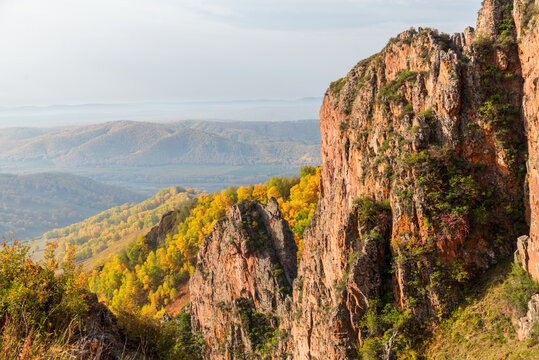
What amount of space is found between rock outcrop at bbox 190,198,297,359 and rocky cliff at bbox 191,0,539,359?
17545mm

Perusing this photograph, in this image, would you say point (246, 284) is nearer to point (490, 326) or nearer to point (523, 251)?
point (490, 326)

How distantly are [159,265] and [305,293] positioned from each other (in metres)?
82.0

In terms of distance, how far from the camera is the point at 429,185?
26.5 metres

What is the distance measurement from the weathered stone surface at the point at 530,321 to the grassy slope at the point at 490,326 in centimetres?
41

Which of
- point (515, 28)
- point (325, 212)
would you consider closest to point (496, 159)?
point (515, 28)

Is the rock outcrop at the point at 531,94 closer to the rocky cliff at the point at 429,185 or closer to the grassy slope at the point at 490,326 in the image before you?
the rocky cliff at the point at 429,185

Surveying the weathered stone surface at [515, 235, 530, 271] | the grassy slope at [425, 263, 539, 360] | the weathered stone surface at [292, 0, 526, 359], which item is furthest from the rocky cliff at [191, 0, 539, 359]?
the grassy slope at [425, 263, 539, 360]

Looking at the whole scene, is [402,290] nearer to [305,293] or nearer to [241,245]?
[305,293]

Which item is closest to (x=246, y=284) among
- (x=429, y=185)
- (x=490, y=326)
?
(x=429, y=185)

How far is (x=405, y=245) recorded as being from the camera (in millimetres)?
27000

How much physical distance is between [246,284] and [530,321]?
139 ft

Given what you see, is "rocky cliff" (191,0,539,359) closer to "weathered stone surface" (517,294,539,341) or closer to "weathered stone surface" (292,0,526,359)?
"weathered stone surface" (292,0,526,359)

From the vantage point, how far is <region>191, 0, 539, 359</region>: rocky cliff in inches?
1011

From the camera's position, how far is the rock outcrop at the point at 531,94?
2223 cm
